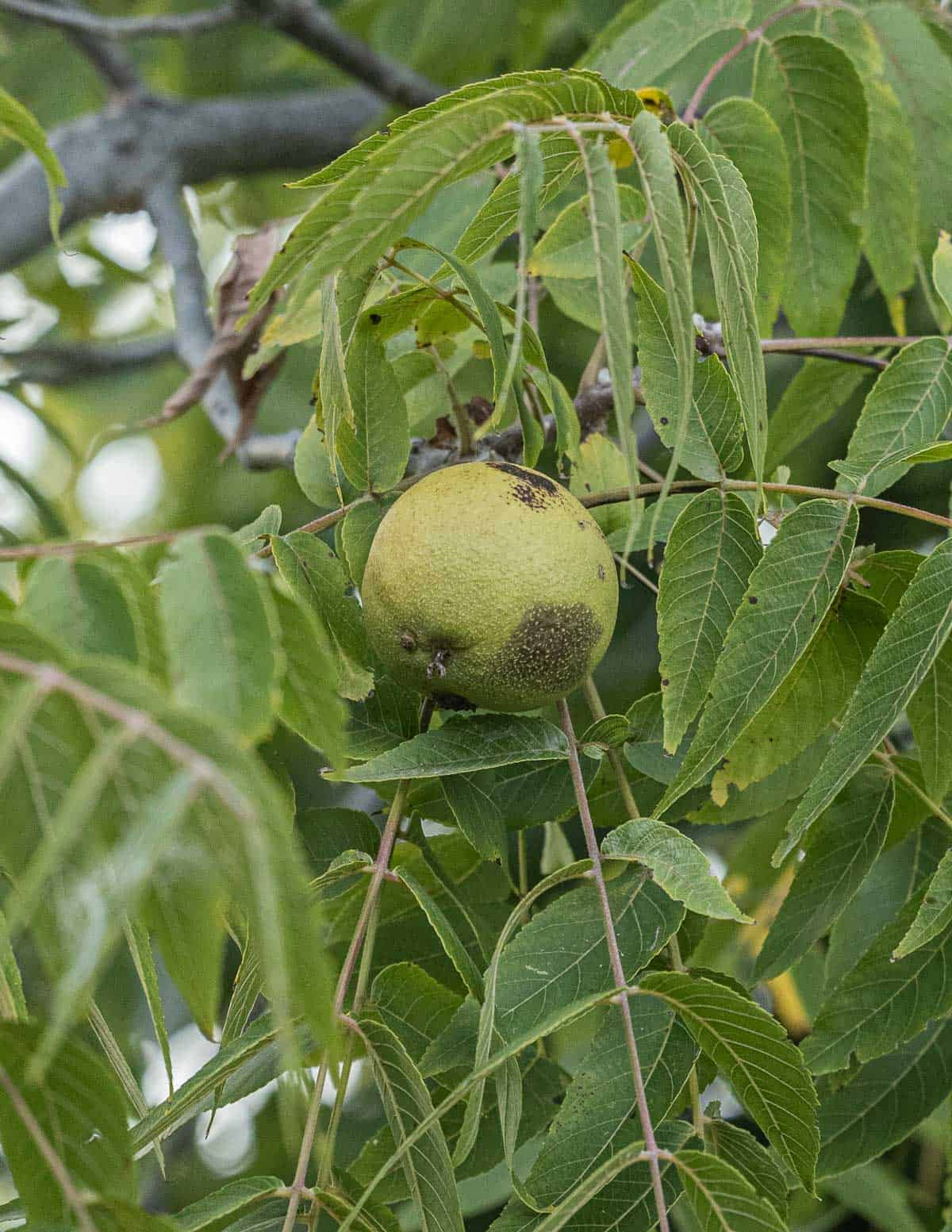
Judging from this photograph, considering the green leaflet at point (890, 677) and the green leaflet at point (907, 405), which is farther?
the green leaflet at point (907, 405)

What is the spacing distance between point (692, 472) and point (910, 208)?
2.28 feet

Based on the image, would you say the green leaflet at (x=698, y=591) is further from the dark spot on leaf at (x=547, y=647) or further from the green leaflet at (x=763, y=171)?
the green leaflet at (x=763, y=171)

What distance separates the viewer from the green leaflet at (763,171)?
137 cm

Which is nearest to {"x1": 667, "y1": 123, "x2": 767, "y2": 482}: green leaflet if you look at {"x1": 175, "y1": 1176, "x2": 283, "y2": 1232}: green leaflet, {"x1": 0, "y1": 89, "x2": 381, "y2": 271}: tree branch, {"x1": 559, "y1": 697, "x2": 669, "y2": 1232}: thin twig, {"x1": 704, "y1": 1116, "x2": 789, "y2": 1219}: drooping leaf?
{"x1": 559, "y1": 697, "x2": 669, "y2": 1232}: thin twig

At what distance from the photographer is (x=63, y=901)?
60cm

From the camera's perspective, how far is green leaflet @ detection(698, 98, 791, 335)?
4.49 feet

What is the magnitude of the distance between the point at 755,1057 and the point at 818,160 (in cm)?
108

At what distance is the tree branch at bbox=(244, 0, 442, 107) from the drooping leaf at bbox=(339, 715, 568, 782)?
173 centimetres

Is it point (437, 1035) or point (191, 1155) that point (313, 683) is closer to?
point (437, 1035)

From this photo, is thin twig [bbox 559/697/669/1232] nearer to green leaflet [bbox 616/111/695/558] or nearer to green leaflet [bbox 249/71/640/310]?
green leaflet [bbox 616/111/695/558]

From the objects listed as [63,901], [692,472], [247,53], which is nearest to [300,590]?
[692,472]

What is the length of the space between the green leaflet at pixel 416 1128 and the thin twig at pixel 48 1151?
0.73ft

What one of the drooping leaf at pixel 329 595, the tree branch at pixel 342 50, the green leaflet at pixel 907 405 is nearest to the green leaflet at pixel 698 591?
the green leaflet at pixel 907 405

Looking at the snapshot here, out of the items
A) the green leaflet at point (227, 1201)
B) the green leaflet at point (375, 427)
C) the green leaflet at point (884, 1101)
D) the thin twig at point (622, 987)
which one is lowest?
the green leaflet at point (884, 1101)
